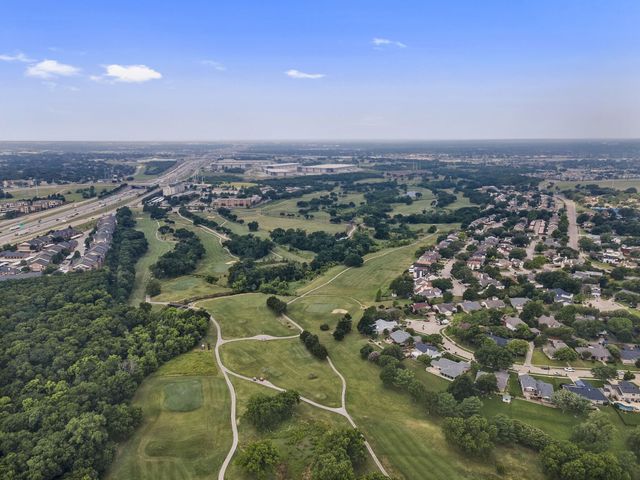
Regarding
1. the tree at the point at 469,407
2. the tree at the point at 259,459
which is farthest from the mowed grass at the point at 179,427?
the tree at the point at 469,407

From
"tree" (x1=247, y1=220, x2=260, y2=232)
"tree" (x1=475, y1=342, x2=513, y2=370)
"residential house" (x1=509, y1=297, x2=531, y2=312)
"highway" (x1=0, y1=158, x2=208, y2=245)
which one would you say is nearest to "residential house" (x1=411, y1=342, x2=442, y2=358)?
"tree" (x1=475, y1=342, x2=513, y2=370)

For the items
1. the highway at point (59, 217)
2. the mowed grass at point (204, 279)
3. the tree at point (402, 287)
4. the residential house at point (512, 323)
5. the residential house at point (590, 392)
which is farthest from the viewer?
the highway at point (59, 217)

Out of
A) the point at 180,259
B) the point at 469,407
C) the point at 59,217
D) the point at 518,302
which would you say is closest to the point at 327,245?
the point at 180,259

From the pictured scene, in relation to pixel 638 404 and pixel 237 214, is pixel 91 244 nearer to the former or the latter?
pixel 237 214

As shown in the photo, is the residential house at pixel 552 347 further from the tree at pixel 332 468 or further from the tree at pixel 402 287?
the tree at pixel 332 468

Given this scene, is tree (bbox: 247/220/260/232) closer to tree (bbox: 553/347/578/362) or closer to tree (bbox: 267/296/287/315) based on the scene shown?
tree (bbox: 267/296/287/315)

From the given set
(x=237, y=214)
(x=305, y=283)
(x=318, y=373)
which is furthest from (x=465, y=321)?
(x=237, y=214)
